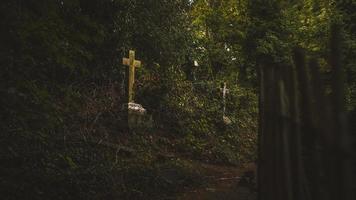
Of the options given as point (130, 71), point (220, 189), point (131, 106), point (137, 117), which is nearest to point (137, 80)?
point (130, 71)

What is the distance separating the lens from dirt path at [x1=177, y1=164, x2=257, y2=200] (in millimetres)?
8445

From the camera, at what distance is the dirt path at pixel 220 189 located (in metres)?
8.45

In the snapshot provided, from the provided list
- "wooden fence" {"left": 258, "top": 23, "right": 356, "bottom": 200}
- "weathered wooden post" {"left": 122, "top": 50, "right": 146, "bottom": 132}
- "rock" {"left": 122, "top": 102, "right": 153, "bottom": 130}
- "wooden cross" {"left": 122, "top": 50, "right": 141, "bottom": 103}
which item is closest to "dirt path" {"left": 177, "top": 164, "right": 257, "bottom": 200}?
"rock" {"left": 122, "top": 102, "right": 153, "bottom": 130}

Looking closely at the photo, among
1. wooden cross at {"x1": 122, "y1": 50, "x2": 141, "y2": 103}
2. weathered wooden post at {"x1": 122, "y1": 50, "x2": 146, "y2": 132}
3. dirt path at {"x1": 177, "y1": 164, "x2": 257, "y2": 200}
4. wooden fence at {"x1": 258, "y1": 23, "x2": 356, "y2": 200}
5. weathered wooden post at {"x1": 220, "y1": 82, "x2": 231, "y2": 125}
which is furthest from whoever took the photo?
weathered wooden post at {"x1": 220, "y1": 82, "x2": 231, "y2": 125}

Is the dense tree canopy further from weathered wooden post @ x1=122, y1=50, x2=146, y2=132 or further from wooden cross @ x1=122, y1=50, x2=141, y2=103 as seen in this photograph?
wooden cross @ x1=122, y1=50, x2=141, y2=103

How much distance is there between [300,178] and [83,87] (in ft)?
30.5

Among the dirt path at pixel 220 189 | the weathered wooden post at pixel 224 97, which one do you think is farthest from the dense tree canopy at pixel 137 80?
the dirt path at pixel 220 189

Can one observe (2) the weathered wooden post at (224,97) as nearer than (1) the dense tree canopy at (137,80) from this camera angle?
No

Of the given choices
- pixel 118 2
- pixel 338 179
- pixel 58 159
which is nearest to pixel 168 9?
pixel 118 2

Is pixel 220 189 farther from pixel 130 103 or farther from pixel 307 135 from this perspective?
pixel 307 135

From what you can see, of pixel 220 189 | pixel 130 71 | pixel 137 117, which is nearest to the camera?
pixel 220 189

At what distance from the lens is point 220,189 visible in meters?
9.30

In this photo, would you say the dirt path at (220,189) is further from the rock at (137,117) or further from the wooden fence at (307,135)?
the wooden fence at (307,135)

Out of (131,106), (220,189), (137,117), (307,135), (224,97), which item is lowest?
(220,189)
